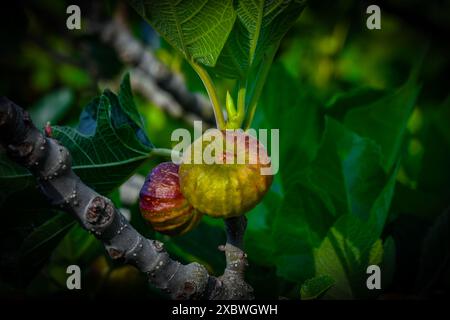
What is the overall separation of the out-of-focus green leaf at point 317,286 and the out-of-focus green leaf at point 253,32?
26cm

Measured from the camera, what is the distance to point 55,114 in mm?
1945

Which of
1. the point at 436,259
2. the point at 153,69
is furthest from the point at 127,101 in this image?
the point at 153,69

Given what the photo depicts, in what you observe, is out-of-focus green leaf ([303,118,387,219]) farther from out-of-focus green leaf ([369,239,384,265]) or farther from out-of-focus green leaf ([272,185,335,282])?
out-of-focus green leaf ([369,239,384,265])

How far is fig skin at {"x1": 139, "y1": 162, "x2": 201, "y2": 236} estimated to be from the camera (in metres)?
0.71

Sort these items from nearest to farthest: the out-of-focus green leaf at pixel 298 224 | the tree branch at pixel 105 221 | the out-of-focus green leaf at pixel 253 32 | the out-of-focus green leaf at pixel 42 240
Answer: the tree branch at pixel 105 221 < the out-of-focus green leaf at pixel 253 32 < the out-of-focus green leaf at pixel 42 240 < the out-of-focus green leaf at pixel 298 224

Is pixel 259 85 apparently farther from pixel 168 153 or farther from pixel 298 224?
pixel 298 224

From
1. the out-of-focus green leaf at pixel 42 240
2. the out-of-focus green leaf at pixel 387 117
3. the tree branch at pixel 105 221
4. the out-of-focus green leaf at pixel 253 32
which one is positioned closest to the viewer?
the tree branch at pixel 105 221

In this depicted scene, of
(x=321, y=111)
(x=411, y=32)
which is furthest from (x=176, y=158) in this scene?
(x=411, y=32)

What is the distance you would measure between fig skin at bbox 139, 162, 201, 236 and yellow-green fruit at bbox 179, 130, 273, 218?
0.05 meters

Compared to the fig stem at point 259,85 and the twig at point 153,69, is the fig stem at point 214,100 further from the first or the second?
the twig at point 153,69

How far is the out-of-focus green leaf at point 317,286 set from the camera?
0.71 m

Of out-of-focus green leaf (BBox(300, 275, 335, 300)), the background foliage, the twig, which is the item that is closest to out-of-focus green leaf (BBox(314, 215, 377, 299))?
the background foliage

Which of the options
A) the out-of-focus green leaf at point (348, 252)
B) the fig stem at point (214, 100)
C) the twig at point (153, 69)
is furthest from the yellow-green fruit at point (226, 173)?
the twig at point (153, 69)
